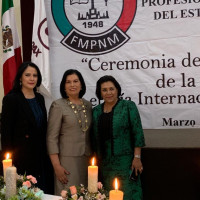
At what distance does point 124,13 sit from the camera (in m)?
2.44

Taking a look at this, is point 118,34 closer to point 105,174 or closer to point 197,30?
point 197,30

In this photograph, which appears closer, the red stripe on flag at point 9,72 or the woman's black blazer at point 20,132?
the woman's black blazer at point 20,132

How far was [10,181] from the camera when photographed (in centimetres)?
96

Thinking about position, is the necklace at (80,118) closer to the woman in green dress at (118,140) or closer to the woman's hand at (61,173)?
the woman in green dress at (118,140)

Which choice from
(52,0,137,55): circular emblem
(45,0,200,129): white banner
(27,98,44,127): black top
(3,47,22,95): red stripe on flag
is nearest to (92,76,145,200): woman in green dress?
(27,98,44,127): black top

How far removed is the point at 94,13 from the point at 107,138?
1204mm

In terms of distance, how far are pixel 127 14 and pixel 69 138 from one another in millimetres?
1227

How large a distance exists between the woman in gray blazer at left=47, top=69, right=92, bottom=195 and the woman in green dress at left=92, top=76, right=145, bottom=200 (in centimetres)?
9

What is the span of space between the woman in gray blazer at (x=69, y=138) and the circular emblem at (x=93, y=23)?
0.76m

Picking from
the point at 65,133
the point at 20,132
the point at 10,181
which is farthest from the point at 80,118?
the point at 10,181

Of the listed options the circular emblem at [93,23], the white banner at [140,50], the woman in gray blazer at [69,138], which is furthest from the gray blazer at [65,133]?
the circular emblem at [93,23]

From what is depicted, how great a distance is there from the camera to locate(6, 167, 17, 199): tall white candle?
0.93 metres

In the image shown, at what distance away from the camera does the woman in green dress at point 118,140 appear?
5.84 feet

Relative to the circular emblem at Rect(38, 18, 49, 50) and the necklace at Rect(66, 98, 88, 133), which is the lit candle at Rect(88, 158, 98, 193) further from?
the circular emblem at Rect(38, 18, 49, 50)
